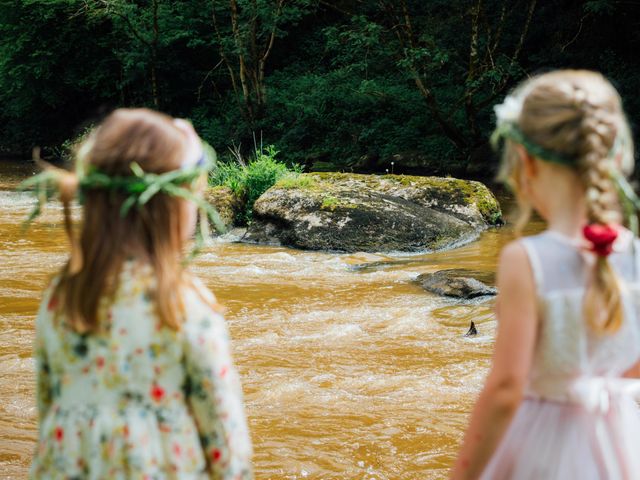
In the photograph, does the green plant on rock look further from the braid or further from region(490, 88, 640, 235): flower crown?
the braid

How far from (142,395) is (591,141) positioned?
1115 millimetres

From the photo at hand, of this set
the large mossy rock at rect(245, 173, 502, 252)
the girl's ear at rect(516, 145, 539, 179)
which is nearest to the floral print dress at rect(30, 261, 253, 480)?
the girl's ear at rect(516, 145, 539, 179)

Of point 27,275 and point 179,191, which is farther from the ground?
point 179,191

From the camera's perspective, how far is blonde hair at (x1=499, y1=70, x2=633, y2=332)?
186 centimetres

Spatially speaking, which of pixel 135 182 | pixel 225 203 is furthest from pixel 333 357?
pixel 225 203

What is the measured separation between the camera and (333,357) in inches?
248

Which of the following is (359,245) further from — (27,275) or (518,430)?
(518,430)

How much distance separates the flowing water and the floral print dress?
2.47 m

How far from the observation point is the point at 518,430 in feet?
6.40

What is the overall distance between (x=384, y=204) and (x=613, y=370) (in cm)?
1004

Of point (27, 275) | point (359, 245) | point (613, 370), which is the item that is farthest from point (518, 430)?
point (359, 245)

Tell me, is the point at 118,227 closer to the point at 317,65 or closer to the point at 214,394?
the point at 214,394

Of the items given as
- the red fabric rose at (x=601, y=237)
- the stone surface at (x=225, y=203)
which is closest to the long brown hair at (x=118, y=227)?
the red fabric rose at (x=601, y=237)

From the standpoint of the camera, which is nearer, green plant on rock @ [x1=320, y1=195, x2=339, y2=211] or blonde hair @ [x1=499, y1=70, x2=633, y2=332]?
blonde hair @ [x1=499, y1=70, x2=633, y2=332]
